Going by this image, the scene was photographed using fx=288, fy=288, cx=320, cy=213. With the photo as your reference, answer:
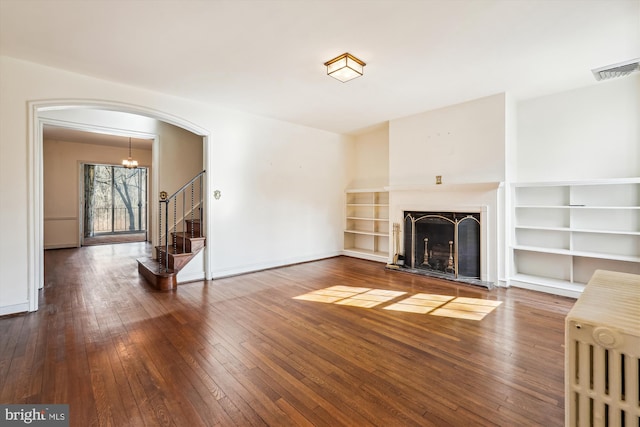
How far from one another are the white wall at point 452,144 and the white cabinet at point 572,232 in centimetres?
61

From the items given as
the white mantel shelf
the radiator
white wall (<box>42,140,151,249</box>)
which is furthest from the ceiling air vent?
white wall (<box>42,140,151,249</box>)

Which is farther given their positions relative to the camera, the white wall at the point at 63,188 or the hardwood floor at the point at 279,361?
the white wall at the point at 63,188

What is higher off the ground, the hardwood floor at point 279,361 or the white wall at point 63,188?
the white wall at point 63,188

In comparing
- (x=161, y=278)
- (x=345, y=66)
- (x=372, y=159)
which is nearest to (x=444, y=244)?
(x=372, y=159)

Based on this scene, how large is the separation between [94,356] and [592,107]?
254 inches

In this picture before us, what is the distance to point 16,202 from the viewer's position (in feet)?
10.8

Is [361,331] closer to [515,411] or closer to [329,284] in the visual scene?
[515,411]

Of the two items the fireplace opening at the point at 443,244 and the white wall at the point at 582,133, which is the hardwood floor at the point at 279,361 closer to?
the fireplace opening at the point at 443,244

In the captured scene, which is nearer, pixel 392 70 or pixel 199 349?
pixel 199 349

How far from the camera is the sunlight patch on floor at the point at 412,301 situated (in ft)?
11.1

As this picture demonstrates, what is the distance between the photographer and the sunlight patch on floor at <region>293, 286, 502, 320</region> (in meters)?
3.37

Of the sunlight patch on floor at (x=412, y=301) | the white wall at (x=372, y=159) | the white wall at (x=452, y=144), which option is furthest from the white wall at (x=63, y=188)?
the white wall at (x=452, y=144)

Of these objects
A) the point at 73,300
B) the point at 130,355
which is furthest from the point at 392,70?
the point at 73,300

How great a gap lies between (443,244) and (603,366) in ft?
13.8
